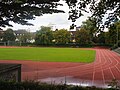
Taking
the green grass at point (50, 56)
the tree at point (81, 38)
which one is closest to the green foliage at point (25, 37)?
the tree at point (81, 38)

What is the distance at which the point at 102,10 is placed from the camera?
231 inches

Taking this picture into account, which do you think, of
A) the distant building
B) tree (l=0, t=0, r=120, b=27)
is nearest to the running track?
the distant building

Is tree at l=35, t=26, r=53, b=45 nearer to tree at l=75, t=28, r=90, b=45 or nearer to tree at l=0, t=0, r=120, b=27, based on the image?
tree at l=75, t=28, r=90, b=45

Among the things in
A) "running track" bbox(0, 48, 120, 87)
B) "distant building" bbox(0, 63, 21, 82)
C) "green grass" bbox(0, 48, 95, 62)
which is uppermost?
"distant building" bbox(0, 63, 21, 82)

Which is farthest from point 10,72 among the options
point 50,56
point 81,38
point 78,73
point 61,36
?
point 61,36

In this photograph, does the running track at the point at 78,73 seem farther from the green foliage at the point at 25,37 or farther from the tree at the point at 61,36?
the green foliage at the point at 25,37

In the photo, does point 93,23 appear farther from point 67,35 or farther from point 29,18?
point 67,35

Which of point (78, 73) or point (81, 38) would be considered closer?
point (78, 73)

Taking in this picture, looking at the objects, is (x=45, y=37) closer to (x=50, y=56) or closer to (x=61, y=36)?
(x=61, y=36)

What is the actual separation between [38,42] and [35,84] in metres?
81.5

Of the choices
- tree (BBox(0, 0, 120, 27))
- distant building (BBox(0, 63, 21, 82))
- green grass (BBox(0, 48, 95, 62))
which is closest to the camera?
tree (BBox(0, 0, 120, 27))

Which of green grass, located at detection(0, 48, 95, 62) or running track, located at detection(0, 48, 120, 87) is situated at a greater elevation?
running track, located at detection(0, 48, 120, 87)

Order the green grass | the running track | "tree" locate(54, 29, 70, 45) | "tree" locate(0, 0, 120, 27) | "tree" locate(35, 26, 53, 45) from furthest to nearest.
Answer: "tree" locate(35, 26, 53, 45) < "tree" locate(54, 29, 70, 45) < the green grass < the running track < "tree" locate(0, 0, 120, 27)

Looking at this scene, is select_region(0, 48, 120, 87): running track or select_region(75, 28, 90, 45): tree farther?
select_region(75, 28, 90, 45): tree
